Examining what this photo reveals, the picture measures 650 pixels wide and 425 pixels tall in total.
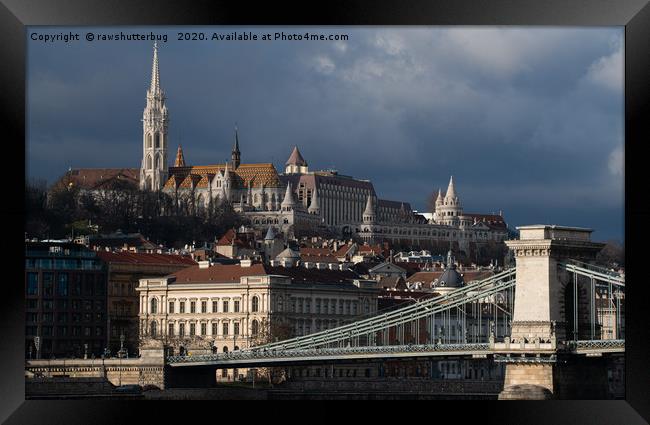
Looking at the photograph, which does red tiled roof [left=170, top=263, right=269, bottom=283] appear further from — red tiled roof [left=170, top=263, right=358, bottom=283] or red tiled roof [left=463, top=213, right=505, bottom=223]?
red tiled roof [left=463, top=213, right=505, bottom=223]

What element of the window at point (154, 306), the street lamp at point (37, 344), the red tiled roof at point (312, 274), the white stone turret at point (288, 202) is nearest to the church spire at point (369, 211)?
the white stone turret at point (288, 202)

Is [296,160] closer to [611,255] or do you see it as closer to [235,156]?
[235,156]

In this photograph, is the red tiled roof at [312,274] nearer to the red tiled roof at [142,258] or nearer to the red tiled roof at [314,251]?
the red tiled roof at [142,258]

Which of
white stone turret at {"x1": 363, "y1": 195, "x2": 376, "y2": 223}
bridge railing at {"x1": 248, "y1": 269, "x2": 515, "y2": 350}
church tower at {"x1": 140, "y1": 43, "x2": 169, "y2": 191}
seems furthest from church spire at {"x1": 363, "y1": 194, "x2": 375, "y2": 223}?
bridge railing at {"x1": 248, "y1": 269, "x2": 515, "y2": 350}

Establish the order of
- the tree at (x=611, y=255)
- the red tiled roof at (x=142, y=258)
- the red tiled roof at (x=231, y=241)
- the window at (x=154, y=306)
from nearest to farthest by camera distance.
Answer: the tree at (x=611, y=255), the window at (x=154, y=306), the red tiled roof at (x=142, y=258), the red tiled roof at (x=231, y=241)
